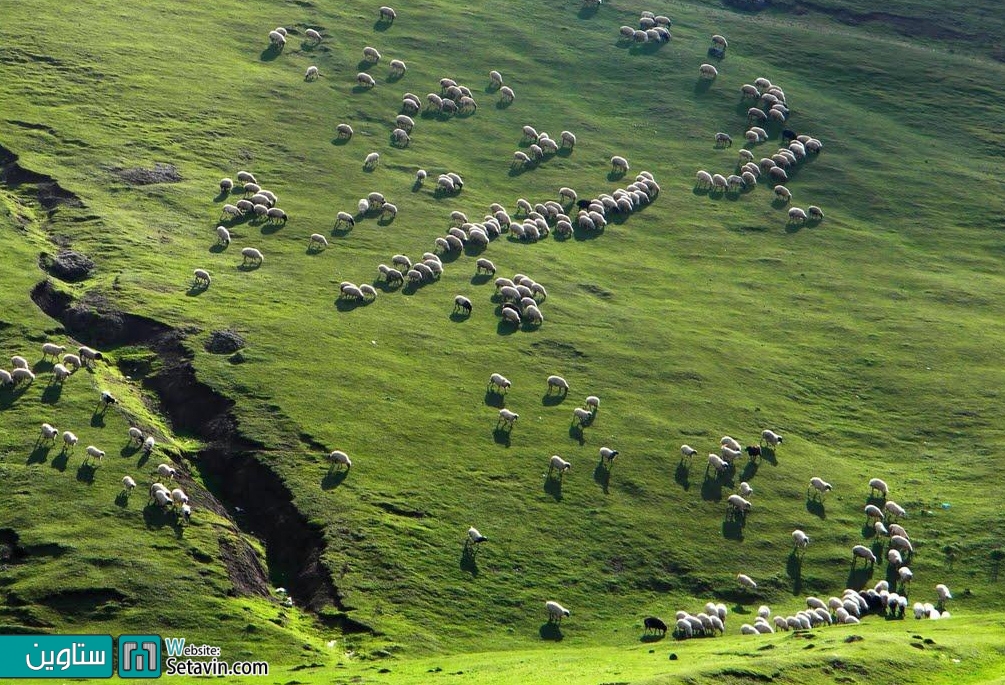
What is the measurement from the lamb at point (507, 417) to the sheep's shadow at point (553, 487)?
3458mm

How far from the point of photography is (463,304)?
55.3 metres

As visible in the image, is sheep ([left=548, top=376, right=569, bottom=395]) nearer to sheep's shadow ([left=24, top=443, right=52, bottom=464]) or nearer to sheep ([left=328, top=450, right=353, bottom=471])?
sheep ([left=328, top=450, right=353, bottom=471])

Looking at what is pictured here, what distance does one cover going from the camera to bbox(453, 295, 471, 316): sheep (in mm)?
55156

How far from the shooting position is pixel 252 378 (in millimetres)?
46656

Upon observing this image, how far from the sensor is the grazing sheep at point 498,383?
49750 millimetres

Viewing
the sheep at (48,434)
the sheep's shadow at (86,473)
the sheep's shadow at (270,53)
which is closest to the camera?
the sheep's shadow at (86,473)

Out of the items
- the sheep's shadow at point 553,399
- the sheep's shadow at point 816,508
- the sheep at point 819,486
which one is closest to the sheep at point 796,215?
the sheep's shadow at point 553,399

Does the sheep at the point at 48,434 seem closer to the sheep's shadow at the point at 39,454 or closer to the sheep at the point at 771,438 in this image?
the sheep's shadow at the point at 39,454

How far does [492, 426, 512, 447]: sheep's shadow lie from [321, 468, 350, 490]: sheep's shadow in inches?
258

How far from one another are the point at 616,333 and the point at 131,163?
26415 millimetres

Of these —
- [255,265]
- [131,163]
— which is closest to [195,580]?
[255,265]

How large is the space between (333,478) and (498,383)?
10.0m

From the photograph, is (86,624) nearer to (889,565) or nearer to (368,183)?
(889,565)

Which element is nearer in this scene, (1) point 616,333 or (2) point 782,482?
(2) point 782,482
